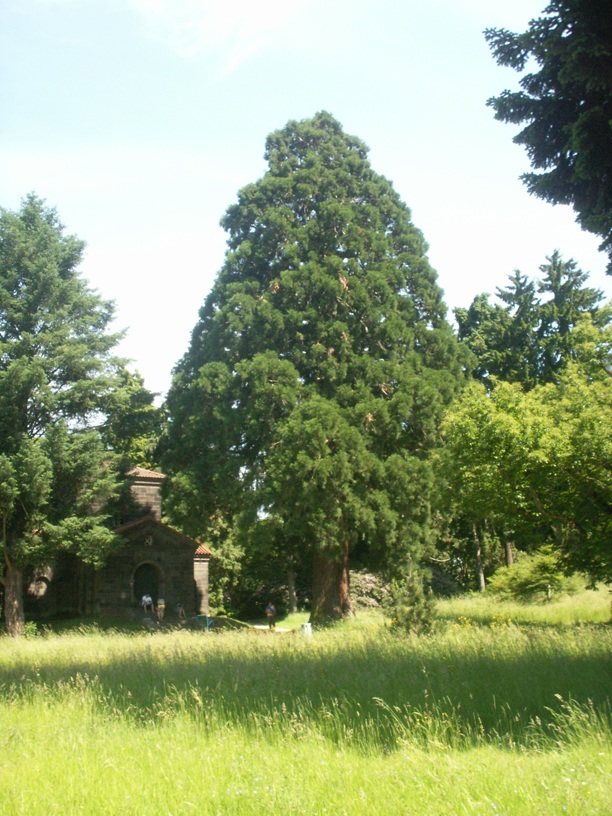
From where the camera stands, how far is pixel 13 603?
2591cm

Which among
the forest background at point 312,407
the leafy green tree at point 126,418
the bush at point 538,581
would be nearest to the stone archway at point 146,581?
the forest background at point 312,407

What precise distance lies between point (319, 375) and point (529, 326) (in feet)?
52.1

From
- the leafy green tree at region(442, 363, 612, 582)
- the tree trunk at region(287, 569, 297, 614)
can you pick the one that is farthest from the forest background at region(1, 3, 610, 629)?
the tree trunk at region(287, 569, 297, 614)

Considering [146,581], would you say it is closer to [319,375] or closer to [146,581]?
[146,581]

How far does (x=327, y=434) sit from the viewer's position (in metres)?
22.9

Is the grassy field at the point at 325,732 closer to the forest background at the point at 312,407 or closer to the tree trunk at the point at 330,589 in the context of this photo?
the forest background at the point at 312,407

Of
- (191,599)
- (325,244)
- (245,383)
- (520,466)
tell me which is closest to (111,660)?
(520,466)

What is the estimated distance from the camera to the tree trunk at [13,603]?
25819 mm

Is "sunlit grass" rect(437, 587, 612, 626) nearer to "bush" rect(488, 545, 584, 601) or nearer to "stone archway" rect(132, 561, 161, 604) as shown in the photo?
"bush" rect(488, 545, 584, 601)

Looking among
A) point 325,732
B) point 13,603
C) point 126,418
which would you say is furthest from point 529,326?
point 325,732

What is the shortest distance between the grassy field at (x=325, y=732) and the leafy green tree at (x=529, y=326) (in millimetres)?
25415

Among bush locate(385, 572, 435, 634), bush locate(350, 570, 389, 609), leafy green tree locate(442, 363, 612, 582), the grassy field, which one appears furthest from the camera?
bush locate(350, 570, 389, 609)

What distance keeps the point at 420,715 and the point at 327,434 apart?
16.2 m

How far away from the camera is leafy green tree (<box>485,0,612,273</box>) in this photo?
732 cm
